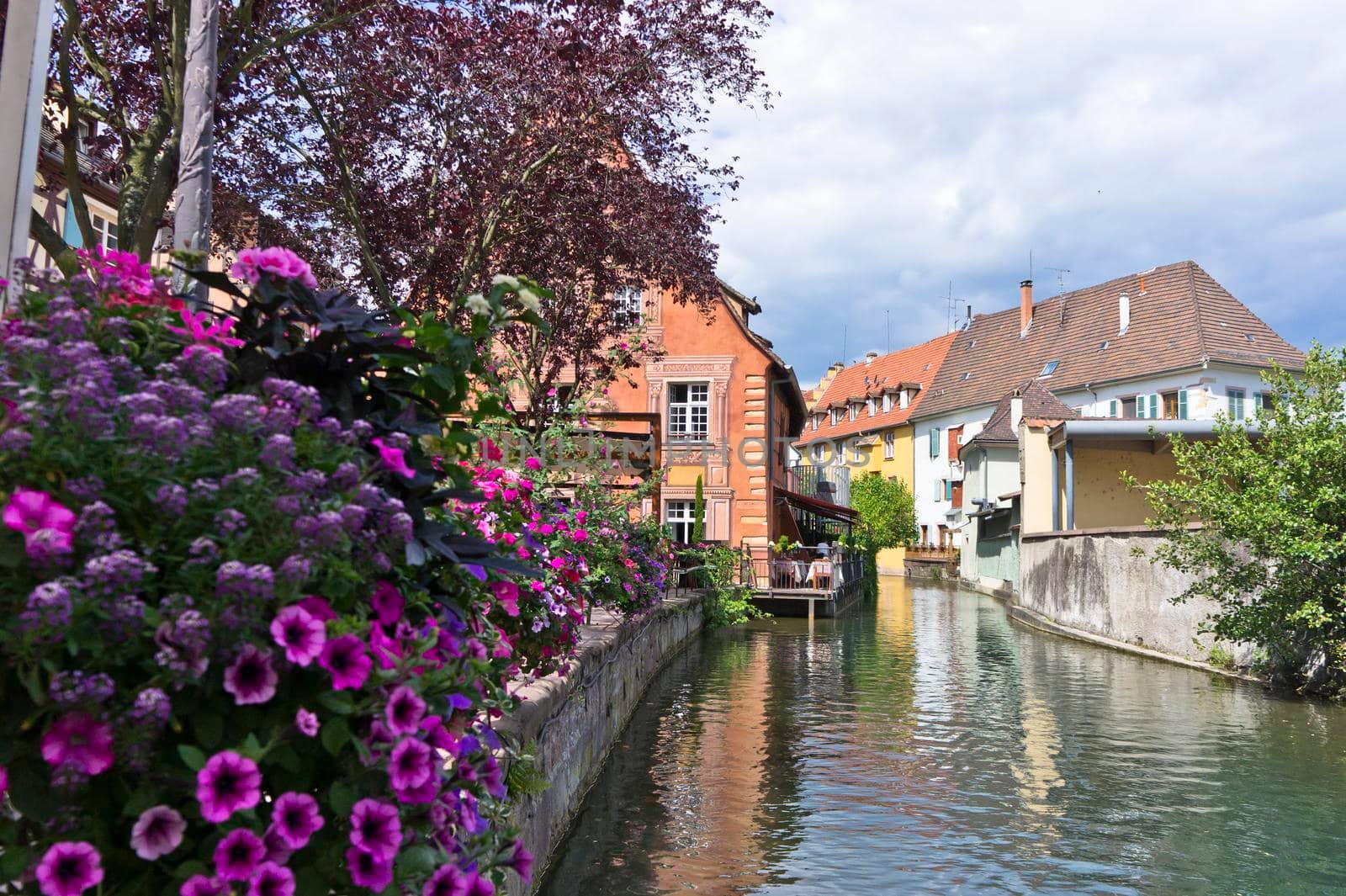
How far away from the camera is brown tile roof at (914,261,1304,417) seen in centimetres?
4347

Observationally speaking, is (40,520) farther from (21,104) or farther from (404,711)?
(21,104)

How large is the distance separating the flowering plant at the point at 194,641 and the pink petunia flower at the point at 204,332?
0.09 ft

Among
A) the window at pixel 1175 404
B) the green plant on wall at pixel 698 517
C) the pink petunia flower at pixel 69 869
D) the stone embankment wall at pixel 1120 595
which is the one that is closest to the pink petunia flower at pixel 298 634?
the pink petunia flower at pixel 69 869

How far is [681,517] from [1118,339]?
87.3 ft

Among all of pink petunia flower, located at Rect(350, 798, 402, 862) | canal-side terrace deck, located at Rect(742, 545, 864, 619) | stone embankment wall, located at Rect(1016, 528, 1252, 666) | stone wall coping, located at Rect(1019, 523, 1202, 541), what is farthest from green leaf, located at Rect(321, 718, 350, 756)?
canal-side terrace deck, located at Rect(742, 545, 864, 619)

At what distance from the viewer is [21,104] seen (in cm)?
373

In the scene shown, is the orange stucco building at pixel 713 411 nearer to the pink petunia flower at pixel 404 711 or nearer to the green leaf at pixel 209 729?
the pink petunia flower at pixel 404 711

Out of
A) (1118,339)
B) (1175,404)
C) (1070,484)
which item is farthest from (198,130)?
(1118,339)

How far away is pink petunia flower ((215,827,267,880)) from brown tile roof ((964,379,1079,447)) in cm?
2919

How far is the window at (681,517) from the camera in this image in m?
29.0

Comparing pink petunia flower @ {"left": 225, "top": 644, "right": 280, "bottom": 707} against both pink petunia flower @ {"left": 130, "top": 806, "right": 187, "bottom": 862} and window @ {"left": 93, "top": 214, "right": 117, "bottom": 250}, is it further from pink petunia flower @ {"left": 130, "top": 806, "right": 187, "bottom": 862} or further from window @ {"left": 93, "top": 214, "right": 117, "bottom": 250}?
window @ {"left": 93, "top": 214, "right": 117, "bottom": 250}

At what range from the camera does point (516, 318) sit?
2.76m

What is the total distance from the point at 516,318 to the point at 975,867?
5.21 m

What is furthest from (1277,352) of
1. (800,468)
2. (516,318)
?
(516,318)
